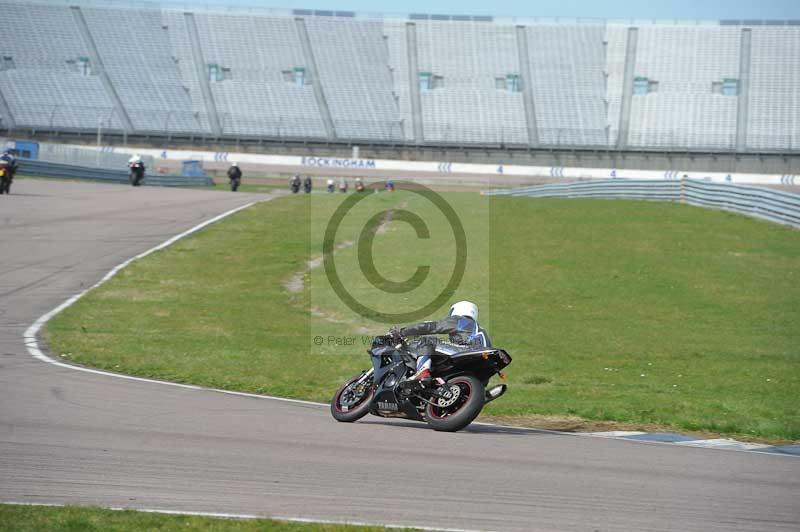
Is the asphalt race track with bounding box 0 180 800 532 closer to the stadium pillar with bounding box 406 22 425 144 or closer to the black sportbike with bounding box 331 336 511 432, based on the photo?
the black sportbike with bounding box 331 336 511 432

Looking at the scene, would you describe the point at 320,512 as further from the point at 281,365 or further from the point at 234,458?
the point at 281,365

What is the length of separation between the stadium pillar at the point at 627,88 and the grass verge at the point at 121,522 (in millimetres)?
62526

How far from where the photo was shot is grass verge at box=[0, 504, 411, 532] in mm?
5707

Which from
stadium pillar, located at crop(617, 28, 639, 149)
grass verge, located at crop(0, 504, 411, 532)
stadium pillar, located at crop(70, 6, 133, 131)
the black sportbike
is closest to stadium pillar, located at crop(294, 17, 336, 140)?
stadium pillar, located at crop(70, 6, 133, 131)

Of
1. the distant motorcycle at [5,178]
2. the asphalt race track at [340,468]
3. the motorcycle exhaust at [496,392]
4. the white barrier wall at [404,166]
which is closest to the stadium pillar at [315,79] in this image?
the white barrier wall at [404,166]

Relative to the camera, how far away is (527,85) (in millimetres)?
70438

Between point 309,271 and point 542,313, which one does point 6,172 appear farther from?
point 542,313

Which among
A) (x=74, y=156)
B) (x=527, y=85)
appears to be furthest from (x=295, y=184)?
(x=527, y=85)

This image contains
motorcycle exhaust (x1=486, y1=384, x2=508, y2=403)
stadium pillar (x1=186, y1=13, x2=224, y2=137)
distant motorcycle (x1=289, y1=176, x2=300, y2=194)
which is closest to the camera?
motorcycle exhaust (x1=486, y1=384, x2=508, y2=403)

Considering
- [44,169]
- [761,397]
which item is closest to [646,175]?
[44,169]

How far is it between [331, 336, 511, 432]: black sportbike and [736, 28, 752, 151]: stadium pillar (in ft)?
196

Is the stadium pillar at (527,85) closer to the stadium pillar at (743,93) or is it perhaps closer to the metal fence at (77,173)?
the stadium pillar at (743,93)

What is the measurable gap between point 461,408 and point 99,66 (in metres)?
64.4

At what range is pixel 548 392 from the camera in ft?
41.0
